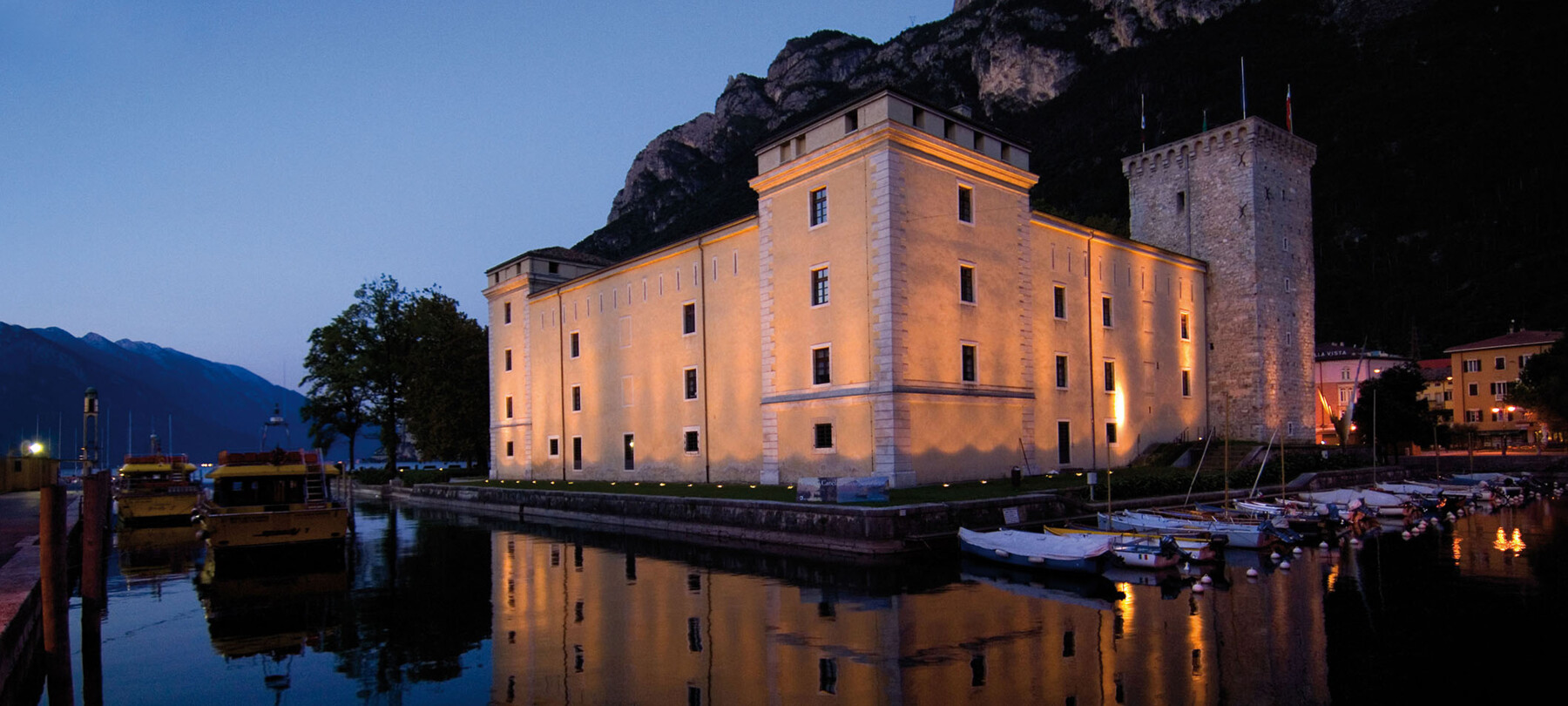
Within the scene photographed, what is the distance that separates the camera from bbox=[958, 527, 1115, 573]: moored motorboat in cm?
1973

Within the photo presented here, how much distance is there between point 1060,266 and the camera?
38344 mm

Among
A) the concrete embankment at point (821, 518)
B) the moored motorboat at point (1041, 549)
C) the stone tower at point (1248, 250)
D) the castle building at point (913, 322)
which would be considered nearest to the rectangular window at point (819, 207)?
the castle building at point (913, 322)

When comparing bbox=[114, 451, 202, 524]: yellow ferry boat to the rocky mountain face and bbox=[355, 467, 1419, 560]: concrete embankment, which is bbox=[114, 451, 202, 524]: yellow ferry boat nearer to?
bbox=[355, 467, 1419, 560]: concrete embankment

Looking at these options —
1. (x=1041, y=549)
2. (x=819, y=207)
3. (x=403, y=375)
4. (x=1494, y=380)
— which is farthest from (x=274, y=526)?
(x=1494, y=380)

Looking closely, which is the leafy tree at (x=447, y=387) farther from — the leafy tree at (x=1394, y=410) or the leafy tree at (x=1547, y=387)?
the leafy tree at (x=1547, y=387)

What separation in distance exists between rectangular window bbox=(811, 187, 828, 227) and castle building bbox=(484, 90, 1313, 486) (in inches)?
3.4

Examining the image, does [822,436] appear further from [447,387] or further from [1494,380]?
[1494,380]

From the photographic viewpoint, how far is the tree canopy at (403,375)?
191ft

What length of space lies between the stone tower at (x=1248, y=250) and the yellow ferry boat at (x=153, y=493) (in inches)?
1855

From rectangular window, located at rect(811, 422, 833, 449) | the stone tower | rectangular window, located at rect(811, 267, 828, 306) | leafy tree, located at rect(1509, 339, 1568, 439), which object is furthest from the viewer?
leafy tree, located at rect(1509, 339, 1568, 439)

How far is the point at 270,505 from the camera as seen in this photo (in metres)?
23.2

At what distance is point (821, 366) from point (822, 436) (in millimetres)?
2536

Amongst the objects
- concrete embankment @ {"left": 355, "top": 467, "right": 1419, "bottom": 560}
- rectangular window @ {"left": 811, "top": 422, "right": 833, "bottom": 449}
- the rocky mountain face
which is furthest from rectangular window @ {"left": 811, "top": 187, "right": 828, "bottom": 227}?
the rocky mountain face

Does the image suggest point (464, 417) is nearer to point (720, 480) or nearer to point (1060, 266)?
point (720, 480)
